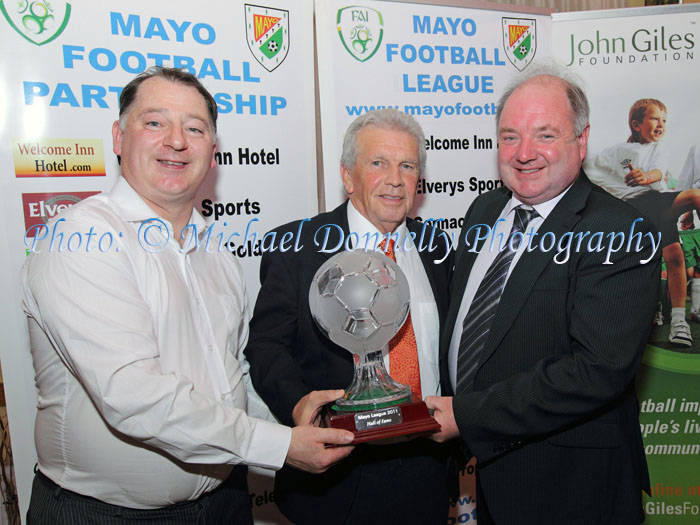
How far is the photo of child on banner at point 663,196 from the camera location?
3.48m

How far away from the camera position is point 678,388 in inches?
139

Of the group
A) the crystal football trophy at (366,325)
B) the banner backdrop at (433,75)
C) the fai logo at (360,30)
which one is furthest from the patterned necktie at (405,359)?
the fai logo at (360,30)

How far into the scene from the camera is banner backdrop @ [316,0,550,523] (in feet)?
10.5

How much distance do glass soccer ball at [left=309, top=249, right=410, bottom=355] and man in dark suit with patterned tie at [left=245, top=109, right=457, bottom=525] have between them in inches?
11.8

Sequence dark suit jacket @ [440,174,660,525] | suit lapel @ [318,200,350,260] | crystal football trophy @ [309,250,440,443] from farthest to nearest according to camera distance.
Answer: suit lapel @ [318,200,350,260] → dark suit jacket @ [440,174,660,525] → crystal football trophy @ [309,250,440,443]

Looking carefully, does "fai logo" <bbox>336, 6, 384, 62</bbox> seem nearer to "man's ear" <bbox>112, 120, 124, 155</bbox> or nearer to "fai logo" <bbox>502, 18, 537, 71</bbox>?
"fai logo" <bbox>502, 18, 537, 71</bbox>

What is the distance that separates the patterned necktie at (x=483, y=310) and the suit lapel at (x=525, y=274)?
0.05m

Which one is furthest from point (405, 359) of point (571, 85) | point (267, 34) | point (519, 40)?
point (519, 40)

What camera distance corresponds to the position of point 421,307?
2.36m

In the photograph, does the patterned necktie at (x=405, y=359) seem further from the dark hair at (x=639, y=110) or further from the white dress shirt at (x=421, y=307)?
the dark hair at (x=639, y=110)

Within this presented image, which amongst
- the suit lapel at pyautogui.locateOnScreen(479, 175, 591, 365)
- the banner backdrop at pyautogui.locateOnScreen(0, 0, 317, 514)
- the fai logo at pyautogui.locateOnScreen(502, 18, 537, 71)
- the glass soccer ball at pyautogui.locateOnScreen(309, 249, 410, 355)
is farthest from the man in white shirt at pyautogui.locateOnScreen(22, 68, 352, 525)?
the fai logo at pyautogui.locateOnScreen(502, 18, 537, 71)

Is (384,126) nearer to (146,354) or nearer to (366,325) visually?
(366,325)

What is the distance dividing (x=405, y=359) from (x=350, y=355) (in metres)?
0.22

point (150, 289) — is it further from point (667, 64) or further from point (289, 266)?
point (667, 64)
